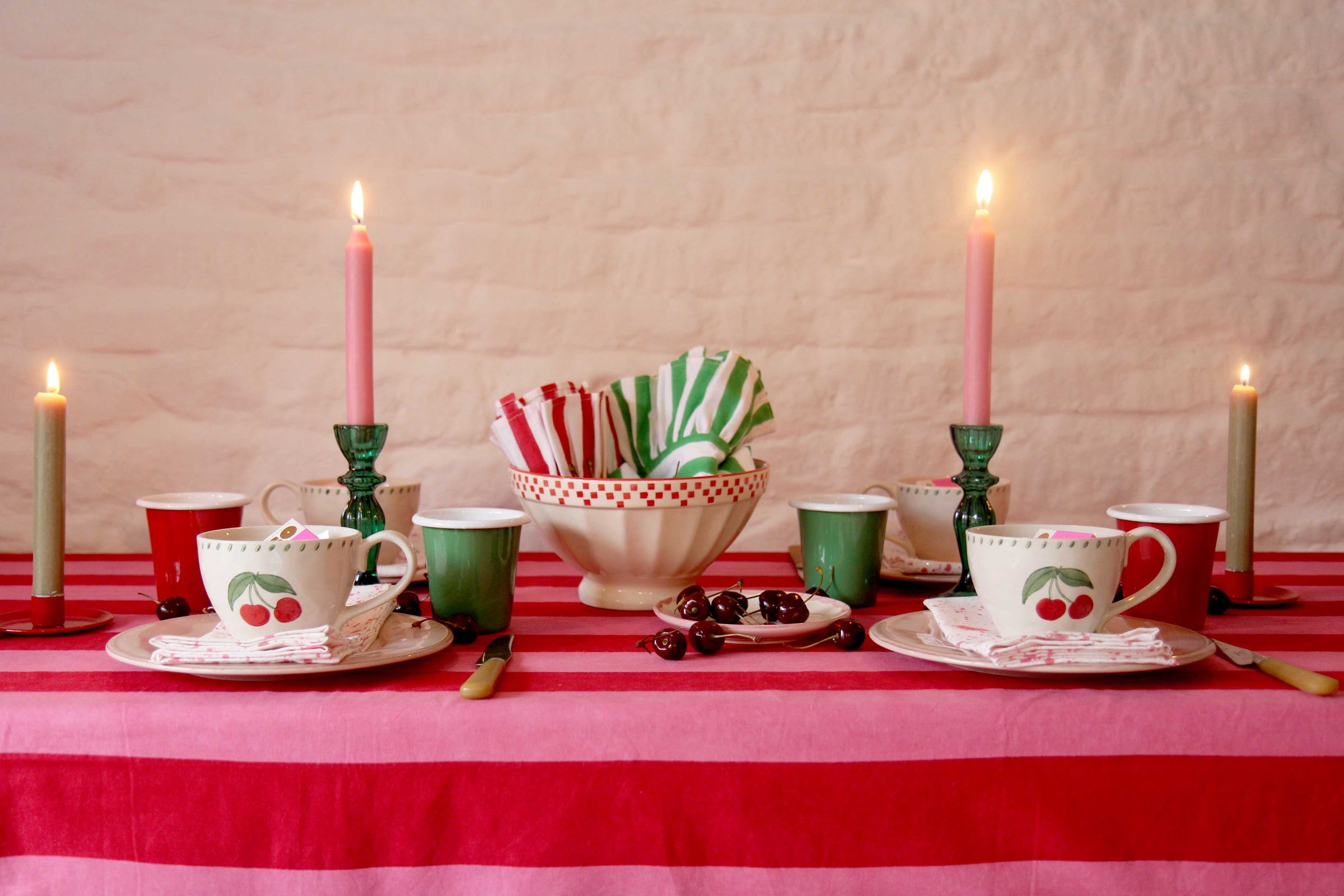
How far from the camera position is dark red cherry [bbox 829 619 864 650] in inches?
30.4

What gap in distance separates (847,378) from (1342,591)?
1.95 ft

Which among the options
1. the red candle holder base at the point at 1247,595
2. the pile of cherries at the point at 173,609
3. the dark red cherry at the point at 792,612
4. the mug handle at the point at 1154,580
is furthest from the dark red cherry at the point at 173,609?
the red candle holder base at the point at 1247,595

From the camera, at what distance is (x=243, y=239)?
1.27 meters

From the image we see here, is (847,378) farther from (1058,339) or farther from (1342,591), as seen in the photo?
(1342,591)

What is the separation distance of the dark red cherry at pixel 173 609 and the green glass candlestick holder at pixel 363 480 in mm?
149

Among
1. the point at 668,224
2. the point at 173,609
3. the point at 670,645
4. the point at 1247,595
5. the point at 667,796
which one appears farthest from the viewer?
the point at 668,224

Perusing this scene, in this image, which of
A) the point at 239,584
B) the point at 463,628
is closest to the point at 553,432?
the point at 463,628

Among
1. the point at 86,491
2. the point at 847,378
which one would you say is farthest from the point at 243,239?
the point at 847,378

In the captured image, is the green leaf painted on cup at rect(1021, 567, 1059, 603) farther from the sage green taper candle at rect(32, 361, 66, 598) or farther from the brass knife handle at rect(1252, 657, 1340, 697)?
the sage green taper candle at rect(32, 361, 66, 598)

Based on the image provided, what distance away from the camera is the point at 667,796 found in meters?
0.61

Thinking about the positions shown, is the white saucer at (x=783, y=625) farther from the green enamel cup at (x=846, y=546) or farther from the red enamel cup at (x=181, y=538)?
the red enamel cup at (x=181, y=538)

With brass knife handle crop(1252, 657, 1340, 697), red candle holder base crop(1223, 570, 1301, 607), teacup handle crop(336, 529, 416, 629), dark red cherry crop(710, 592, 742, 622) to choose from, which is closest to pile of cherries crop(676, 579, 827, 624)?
dark red cherry crop(710, 592, 742, 622)

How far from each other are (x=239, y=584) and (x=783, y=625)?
402 mm

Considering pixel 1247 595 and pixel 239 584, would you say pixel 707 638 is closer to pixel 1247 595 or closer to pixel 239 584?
pixel 239 584
